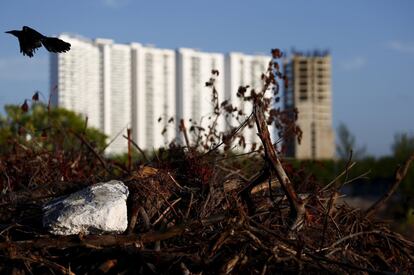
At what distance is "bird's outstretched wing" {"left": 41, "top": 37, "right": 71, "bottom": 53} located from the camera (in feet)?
8.80

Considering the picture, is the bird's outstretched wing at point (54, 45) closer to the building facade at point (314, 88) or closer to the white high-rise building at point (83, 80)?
the white high-rise building at point (83, 80)

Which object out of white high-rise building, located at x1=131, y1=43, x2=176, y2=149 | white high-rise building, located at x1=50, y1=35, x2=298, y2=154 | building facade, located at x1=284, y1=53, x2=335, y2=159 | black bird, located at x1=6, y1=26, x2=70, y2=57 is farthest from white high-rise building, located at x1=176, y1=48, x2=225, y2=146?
black bird, located at x1=6, y1=26, x2=70, y2=57

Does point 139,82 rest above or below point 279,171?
above

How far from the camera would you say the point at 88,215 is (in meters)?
2.80

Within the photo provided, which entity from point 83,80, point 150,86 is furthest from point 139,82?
point 83,80

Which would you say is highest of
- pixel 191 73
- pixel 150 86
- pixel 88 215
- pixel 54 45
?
pixel 191 73

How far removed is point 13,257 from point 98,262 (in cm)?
33

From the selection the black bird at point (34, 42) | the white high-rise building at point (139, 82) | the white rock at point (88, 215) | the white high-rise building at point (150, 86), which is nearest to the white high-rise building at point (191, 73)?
the white high-rise building at point (139, 82)

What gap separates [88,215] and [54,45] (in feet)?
2.45

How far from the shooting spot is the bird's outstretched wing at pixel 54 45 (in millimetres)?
2682

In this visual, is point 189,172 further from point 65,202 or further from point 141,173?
point 65,202

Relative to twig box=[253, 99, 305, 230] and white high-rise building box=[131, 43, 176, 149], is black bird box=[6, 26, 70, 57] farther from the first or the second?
white high-rise building box=[131, 43, 176, 149]

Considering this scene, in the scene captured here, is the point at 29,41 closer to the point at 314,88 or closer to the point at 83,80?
the point at 83,80

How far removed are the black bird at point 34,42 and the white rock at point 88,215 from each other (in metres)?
0.70
